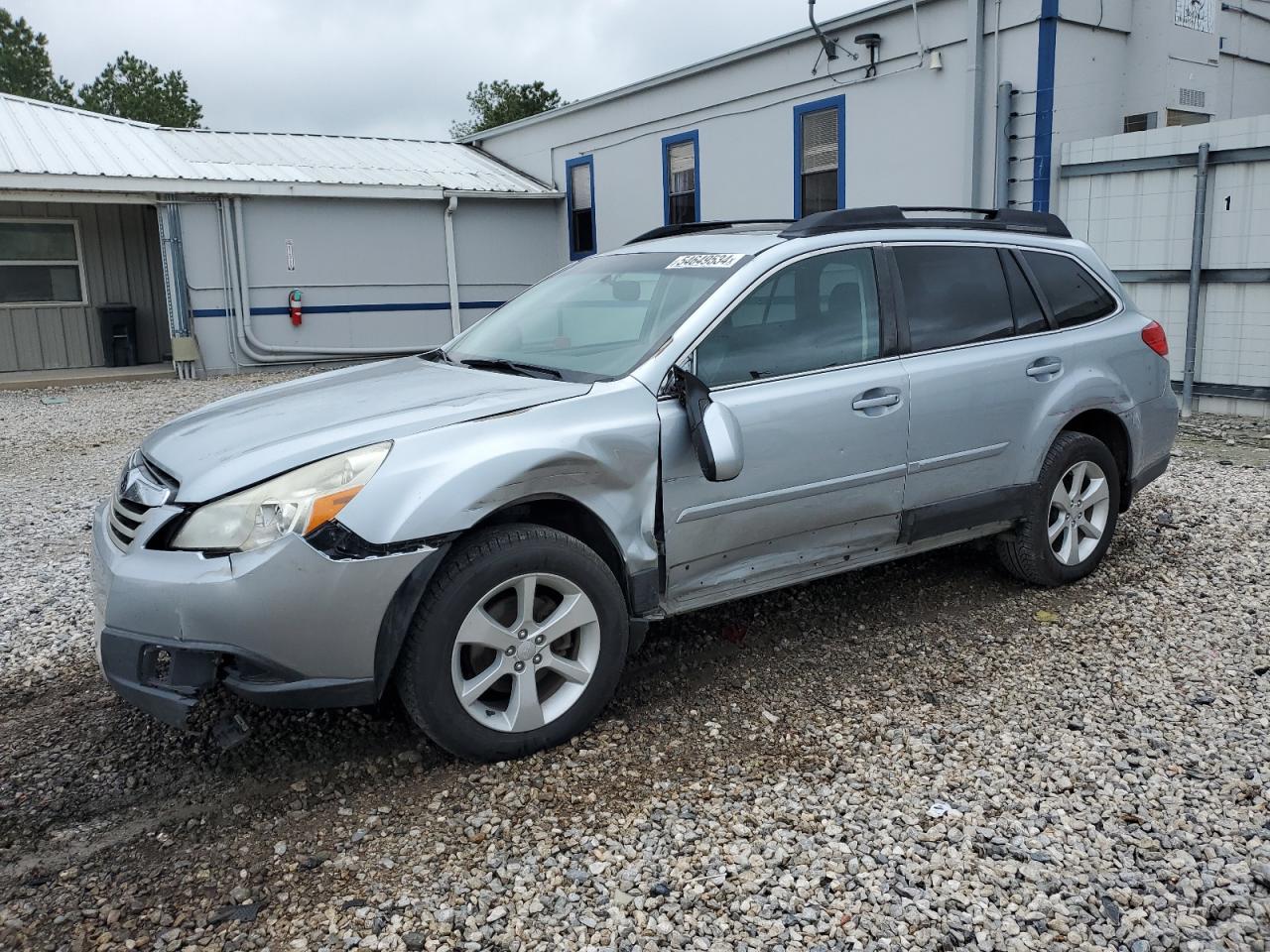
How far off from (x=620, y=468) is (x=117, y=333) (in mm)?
15161

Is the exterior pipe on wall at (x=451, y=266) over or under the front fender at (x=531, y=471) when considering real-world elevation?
over

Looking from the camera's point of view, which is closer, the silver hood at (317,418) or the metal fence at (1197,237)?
the silver hood at (317,418)

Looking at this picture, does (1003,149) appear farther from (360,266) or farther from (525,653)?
(360,266)

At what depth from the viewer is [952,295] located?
15.1 feet

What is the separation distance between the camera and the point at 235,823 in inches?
124

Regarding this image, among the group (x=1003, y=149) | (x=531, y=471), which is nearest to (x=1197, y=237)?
(x=1003, y=149)

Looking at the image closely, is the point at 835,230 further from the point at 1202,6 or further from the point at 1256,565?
the point at 1202,6

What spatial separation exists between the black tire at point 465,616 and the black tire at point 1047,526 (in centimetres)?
225

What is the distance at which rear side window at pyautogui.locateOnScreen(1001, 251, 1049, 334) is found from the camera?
189 inches

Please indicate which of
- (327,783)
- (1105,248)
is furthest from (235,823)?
(1105,248)

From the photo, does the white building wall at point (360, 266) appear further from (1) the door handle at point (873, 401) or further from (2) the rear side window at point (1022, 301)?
(1) the door handle at point (873, 401)

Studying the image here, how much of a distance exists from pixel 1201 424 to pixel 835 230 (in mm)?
6784

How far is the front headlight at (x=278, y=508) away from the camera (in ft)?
10.0

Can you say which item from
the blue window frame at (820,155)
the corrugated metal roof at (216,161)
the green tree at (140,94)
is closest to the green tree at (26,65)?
the green tree at (140,94)
